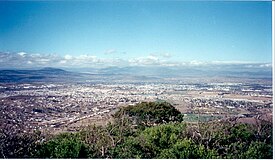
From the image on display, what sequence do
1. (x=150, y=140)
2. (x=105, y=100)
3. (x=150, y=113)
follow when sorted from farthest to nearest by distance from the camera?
1. (x=150, y=113)
2. (x=105, y=100)
3. (x=150, y=140)

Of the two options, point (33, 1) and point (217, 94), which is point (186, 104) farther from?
point (33, 1)

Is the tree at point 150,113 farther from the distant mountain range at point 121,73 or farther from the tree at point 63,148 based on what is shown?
the tree at point 63,148

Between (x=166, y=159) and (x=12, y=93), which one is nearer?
(x=166, y=159)

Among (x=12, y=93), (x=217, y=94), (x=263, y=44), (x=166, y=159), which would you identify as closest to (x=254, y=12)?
(x=263, y=44)

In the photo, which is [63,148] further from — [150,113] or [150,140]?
[150,113]

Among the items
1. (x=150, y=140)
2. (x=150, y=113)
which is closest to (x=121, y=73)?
(x=150, y=113)

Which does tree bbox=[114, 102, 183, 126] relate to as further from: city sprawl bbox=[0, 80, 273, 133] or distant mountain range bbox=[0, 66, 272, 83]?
distant mountain range bbox=[0, 66, 272, 83]

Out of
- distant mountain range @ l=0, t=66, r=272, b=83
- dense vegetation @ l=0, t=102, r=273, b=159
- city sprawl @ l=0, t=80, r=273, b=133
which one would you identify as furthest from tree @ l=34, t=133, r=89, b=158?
distant mountain range @ l=0, t=66, r=272, b=83
